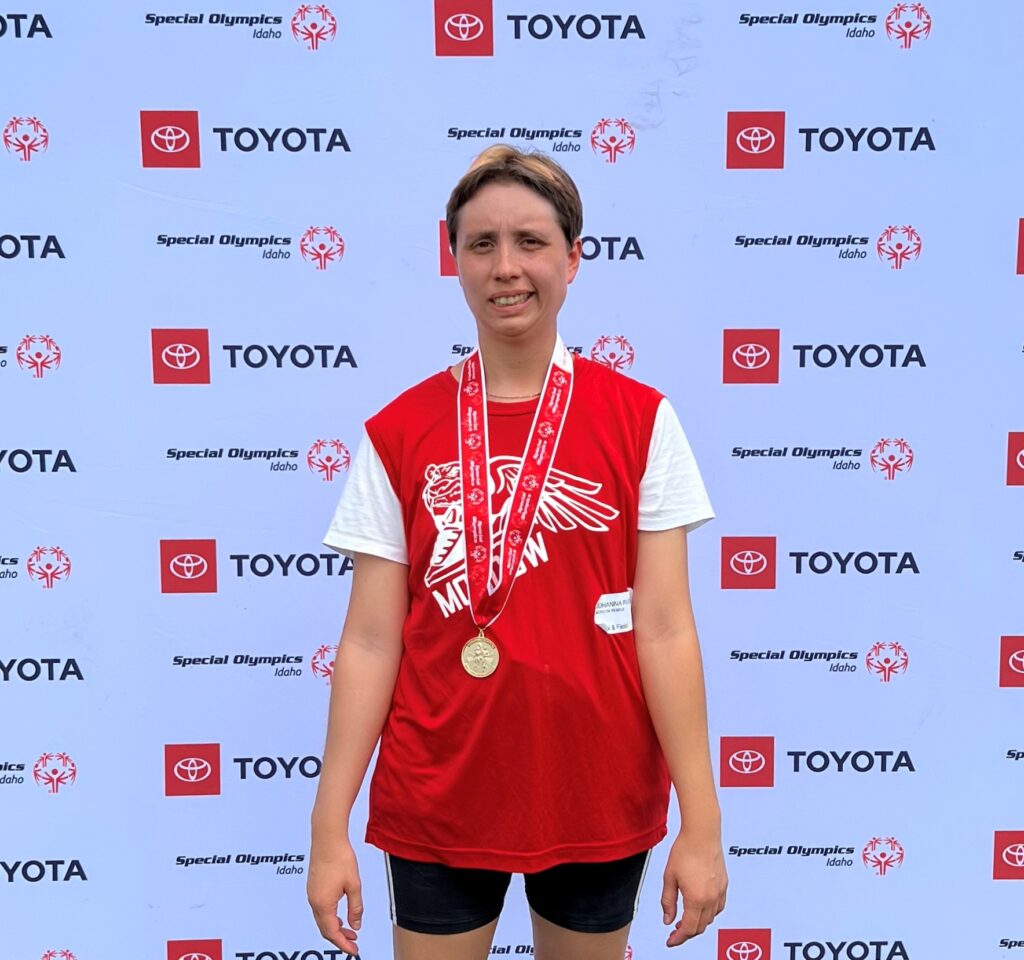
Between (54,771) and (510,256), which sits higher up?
(510,256)

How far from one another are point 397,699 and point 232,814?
131 cm

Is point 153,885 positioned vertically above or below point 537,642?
below

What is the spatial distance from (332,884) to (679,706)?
26.6 inches

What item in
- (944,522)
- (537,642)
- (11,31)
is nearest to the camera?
(537,642)

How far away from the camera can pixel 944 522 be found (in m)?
2.55

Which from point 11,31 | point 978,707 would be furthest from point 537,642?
point 11,31

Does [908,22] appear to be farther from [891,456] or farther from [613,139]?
[891,456]

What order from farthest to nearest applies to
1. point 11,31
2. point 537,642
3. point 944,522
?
point 944,522 < point 11,31 < point 537,642

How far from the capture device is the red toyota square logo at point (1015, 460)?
2520 mm

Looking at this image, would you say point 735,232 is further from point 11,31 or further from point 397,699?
point 11,31

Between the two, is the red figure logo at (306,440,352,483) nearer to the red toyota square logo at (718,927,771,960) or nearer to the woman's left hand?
the woman's left hand

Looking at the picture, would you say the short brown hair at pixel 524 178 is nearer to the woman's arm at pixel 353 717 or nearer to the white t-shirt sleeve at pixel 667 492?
the white t-shirt sleeve at pixel 667 492

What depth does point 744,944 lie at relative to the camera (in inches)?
108

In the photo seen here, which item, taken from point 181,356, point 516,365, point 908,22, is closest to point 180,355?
point 181,356
